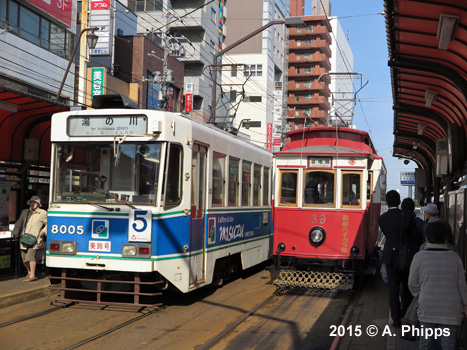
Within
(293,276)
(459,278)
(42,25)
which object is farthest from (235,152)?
(42,25)

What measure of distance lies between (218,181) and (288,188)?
4.99 ft

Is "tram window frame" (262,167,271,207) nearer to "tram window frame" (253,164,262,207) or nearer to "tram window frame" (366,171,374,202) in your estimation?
"tram window frame" (253,164,262,207)

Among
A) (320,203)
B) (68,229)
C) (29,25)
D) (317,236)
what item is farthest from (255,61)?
(68,229)

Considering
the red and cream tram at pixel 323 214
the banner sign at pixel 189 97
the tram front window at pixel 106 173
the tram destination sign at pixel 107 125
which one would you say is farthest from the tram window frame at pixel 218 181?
the banner sign at pixel 189 97

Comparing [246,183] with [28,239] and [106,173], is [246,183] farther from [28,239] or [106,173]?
[28,239]

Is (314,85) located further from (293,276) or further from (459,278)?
(459,278)

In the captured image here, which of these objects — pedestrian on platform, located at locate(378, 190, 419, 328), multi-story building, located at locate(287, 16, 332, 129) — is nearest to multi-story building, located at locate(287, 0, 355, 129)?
multi-story building, located at locate(287, 16, 332, 129)

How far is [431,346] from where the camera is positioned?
509 cm

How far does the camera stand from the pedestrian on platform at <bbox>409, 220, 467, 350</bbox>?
4.95 meters

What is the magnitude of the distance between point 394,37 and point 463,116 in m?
2.87

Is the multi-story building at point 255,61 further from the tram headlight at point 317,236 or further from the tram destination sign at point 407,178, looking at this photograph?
the tram headlight at point 317,236

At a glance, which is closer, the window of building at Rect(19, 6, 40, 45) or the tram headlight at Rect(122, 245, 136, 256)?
the tram headlight at Rect(122, 245, 136, 256)

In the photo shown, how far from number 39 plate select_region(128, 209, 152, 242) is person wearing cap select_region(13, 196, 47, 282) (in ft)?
10.5

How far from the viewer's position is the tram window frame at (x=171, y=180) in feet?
28.3
